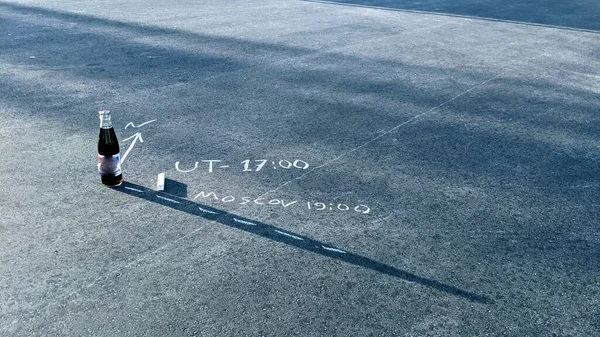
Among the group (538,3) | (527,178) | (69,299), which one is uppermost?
(538,3)

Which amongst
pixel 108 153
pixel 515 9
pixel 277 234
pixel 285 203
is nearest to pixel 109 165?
pixel 108 153

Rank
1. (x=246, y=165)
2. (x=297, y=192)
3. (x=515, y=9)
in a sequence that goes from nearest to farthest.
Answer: (x=297, y=192) < (x=246, y=165) < (x=515, y=9)

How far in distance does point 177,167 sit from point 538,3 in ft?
54.8

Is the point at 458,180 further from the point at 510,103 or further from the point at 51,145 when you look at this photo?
the point at 51,145

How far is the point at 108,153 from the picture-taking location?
577 centimetres

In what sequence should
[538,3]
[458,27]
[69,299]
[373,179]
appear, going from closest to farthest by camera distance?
[69,299] → [373,179] → [458,27] → [538,3]

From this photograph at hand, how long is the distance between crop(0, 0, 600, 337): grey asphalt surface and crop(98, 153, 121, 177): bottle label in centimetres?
17

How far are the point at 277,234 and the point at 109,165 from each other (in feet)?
5.99

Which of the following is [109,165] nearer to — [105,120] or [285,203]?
[105,120]

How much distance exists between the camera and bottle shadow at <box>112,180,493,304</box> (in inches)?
180

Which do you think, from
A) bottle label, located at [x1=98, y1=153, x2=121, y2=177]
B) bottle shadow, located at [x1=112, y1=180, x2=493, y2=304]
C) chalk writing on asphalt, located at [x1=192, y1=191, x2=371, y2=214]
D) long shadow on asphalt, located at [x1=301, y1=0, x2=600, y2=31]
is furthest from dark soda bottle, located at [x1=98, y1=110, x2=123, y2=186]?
long shadow on asphalt, located at [x1=301, y1=0, x2=600, y2=31]

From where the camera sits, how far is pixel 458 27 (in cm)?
1499

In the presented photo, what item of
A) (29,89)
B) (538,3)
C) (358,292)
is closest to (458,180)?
(358,292)

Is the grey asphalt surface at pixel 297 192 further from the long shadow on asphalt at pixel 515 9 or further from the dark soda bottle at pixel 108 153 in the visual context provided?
the long shadow on asphalt at pixel 515 9
